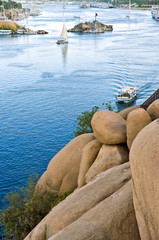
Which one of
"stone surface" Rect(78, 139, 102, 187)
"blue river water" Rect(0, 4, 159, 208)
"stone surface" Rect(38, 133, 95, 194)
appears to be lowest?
"blue river water" Rect(0, 4, 159, 208)

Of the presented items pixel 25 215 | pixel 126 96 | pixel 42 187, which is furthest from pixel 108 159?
pixel 126 96

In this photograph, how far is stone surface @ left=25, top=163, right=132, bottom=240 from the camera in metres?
14.2

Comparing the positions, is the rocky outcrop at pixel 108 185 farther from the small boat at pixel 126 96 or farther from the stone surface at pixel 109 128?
the small boat at pixel 126 96

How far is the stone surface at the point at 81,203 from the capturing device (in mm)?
14250

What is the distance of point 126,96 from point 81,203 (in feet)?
161

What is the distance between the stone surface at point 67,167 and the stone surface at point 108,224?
1194 centimetres

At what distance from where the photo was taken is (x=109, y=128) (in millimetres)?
20422

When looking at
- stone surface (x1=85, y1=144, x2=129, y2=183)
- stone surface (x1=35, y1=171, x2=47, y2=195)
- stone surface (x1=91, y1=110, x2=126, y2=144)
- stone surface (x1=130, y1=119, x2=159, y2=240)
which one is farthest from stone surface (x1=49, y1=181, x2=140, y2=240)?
stone surface (x1=35, y1=171, x2=47, y2=195)

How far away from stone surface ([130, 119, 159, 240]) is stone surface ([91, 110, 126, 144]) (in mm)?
9726

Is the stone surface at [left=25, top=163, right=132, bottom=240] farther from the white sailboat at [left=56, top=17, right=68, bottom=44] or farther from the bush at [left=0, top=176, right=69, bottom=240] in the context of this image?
the white sailboat at [left=56, top=17, right=68, bottom=44]

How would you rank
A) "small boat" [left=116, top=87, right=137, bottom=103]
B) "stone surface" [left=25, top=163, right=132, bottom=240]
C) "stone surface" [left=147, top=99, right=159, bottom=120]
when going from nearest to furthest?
1. "stone surface" [left=25, top=163, right=132, bottom=240]
2. "stone surface" [left=147, top=99, right=159, bottom=120]
3. "small boat" [left=116, top=87, right=137, bottom=103]

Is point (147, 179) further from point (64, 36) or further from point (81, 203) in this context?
point (64, 36)

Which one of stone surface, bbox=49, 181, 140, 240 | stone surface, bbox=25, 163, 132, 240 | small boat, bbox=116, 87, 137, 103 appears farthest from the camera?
small boat, bbox=116, 87, 137, 103

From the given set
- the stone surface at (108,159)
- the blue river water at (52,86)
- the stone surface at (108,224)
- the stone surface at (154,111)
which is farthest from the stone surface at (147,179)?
the blue river water at (52,86)
